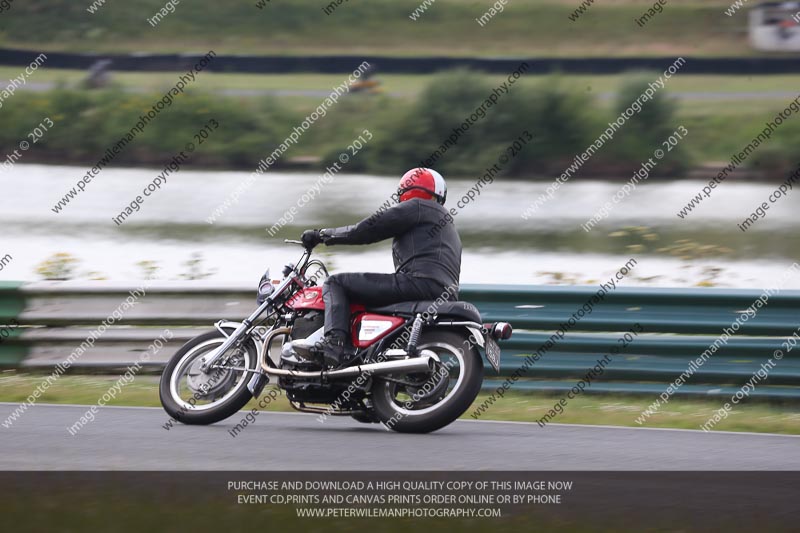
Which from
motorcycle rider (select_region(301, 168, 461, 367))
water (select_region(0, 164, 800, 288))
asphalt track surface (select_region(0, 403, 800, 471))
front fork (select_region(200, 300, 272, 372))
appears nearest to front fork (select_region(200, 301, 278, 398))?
front fork (select_region(200, 300, 272, 372))

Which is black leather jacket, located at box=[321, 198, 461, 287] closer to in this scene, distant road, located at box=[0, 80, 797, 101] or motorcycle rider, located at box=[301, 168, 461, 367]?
motorcycle rider, located at box=[301, 168, 461, 367]

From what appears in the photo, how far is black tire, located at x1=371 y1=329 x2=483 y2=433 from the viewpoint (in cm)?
694

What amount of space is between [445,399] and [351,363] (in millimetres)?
652

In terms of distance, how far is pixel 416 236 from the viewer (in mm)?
7316

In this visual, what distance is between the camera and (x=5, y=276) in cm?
1536

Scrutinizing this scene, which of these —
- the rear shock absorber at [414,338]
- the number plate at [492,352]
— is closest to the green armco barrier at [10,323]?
the rear shock absorber at [414,338]

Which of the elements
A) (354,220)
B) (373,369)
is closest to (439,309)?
(373,369)

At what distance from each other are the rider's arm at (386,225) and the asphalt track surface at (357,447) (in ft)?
4.00

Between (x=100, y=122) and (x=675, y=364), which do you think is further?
(x=100, y=122)

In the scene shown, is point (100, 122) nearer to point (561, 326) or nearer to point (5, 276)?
point (5, 276)

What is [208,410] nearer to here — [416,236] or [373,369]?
[373,369]

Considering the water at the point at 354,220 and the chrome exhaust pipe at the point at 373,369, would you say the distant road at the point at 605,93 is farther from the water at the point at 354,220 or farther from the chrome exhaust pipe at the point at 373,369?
the chrome exhaust pipe at the point at 373,369

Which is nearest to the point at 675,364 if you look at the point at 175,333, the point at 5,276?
the point at 175,333
